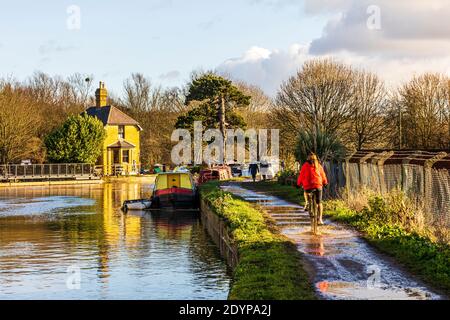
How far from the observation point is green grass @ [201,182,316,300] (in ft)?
35.5

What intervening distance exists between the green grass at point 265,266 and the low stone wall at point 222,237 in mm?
227

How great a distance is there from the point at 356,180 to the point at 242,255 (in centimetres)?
1312

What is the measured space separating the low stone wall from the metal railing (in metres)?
40.9

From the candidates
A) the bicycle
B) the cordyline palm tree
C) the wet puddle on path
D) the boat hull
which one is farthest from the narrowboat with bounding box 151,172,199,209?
the bicycle

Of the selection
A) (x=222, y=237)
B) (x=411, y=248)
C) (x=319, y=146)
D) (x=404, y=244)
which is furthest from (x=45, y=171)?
(x=411, y=248)

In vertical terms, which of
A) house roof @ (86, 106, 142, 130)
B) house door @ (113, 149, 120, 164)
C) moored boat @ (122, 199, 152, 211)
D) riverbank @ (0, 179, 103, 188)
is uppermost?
house roof @ (86, 106, 142, 130)

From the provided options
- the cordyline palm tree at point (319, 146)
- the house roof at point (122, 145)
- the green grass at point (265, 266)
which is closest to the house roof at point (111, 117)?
the house roof at point (122, 145)

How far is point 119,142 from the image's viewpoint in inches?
3334

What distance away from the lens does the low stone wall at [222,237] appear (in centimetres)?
1681

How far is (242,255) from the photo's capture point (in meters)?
14.7

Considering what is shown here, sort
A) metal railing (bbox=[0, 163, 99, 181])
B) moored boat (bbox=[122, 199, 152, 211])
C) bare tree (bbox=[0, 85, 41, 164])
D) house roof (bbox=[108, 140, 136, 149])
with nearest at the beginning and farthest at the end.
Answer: moored boat (bbox=[122, 199, 152, 211]), metal railing (bbox=[0, 163, 99, 181]), bare tree (bbox=[0, 85, 41, 164]), house roof (bbox=[108, 140, 136, 149])

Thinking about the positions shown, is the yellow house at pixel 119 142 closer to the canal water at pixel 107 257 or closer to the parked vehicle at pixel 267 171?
the parked vehicle at pixel 267 171

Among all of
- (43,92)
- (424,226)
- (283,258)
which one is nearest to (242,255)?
(283,258)

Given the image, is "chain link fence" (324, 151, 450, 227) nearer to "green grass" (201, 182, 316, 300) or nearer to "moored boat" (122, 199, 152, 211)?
"green grass" (201, 182, 316, 300)
